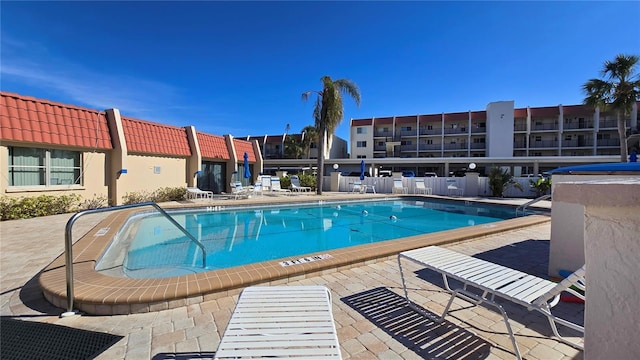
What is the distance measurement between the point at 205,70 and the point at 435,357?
1977 cm

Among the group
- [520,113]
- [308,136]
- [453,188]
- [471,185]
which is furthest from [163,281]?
[520,113]

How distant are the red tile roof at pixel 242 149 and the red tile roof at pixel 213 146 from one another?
95 centimetres

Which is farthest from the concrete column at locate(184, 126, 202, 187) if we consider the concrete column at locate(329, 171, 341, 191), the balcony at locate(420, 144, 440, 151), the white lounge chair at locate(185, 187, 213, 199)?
the balcony at locate(420, 144, 440, 151)

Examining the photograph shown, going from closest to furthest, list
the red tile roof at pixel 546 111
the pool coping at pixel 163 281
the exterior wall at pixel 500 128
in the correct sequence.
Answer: the pool coping at pixel 163 281, the red tile roof at pixel 546 111, the exterior wall at pixel 500 128

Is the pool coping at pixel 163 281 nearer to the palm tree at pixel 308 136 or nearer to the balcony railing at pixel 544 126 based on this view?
the palm tree at pixel 308 136

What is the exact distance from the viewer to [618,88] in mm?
16047

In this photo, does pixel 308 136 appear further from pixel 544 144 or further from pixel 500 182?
pixel 544 144

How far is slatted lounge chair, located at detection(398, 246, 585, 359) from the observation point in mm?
2127

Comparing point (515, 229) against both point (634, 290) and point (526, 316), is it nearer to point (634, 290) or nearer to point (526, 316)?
point (526, 316)

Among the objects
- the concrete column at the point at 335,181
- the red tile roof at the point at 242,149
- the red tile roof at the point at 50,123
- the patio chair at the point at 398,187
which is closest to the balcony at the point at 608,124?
the patio chair at the point at 398,187

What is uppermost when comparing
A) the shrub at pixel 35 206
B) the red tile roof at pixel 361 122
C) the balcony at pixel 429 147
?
the red tile roof at pixel 361 122

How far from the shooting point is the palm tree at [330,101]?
17047mm

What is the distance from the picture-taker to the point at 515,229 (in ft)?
24.4

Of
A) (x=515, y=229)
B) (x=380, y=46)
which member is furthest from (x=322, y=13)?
(x=515, y=229)
